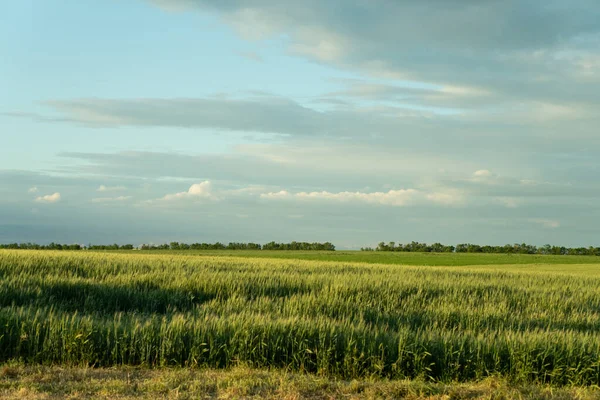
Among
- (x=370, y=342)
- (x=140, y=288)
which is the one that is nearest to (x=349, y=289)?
(x=140, y=288)

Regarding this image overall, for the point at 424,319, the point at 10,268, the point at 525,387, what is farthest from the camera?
the point at 10,268

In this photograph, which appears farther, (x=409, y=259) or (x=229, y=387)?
Result: (x=409, y=259)

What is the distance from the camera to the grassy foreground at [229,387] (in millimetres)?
6414

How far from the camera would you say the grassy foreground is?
21.0 feet

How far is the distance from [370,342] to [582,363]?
3.37 m

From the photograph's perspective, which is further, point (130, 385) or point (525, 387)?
point (525, 387)

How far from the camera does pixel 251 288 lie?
16016 millimetres

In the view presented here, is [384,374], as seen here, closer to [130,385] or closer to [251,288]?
[130,385]

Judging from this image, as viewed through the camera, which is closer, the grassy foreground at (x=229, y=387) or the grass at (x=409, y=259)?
Answer: the grassy foreground at (x=229, y=387)

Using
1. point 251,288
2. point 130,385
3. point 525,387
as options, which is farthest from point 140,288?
point 525,387

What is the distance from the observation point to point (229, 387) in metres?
6.59

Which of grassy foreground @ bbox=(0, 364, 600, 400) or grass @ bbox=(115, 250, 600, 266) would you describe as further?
grass @ bbox=(115, 250, 600, 266)

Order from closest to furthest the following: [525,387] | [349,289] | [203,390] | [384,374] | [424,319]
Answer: [203,390] < [525,387] < [384,374] < [424,319] < [349,289]

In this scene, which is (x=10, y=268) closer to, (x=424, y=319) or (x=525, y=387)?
(x=424, y=319)
